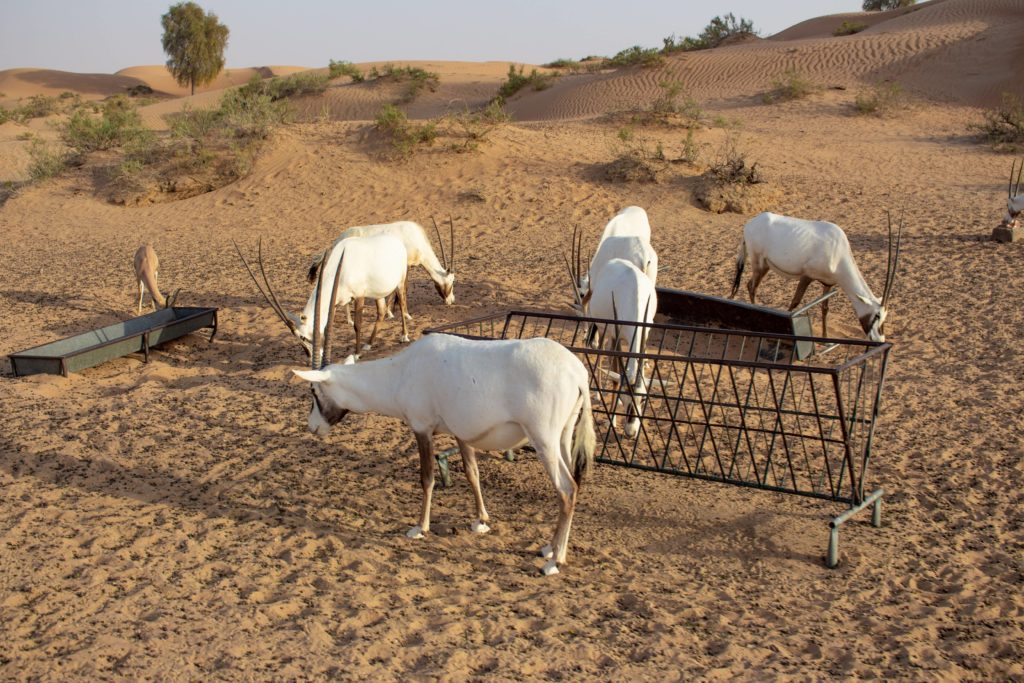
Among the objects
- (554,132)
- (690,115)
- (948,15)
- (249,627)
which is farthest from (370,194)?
(948,15)

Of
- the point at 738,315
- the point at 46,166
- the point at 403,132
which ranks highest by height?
the point at 403,132

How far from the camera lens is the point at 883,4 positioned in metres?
52.5

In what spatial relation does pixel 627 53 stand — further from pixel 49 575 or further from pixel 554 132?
pixel 49 575

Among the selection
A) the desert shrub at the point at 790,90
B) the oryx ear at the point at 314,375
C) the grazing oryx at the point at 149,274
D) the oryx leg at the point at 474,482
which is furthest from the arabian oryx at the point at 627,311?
the desert shrub at the point at 790,90

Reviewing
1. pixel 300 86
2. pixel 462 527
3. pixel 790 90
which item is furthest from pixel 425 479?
pixel 300 86

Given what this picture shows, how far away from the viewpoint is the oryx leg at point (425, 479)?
16.3 ft

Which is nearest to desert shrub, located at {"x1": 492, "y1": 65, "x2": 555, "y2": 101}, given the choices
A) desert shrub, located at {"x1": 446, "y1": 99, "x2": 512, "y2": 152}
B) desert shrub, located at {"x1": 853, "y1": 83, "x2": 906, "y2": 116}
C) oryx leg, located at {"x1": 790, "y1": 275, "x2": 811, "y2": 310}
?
desert shrub, located at {"x1": 853, "y1": 83, "x2": 906, "y2": 116}

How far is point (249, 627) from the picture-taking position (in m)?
4.22

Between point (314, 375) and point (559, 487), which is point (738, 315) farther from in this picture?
point (314, 375)

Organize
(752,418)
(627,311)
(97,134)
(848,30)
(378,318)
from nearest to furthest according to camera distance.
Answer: (627,311), (752,418), (378,318), (97,134), (848,30)

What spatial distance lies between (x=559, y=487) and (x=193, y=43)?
183 ft

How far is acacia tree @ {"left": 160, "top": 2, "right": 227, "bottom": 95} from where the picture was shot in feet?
174

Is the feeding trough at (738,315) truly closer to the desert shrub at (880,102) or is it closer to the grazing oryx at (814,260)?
the grazing oryx at (814,260)

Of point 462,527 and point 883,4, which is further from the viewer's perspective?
point 883,4
